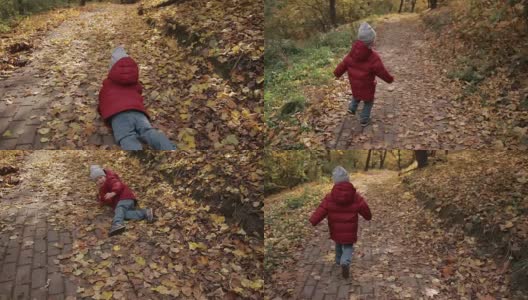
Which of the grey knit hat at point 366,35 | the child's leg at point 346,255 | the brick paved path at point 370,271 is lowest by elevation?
the brick paved path at point 370,271

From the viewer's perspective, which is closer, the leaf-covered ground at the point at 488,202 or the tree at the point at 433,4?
the leaf-covered ground at the point at 488,202

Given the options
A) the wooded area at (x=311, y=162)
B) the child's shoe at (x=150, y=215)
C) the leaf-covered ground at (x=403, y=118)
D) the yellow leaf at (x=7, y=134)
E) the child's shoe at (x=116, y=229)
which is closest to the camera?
the yellow leaf at (x=7, y=134)

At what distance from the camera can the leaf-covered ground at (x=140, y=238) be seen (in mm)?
4387

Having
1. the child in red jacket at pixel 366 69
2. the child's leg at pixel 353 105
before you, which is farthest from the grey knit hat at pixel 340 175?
the child's leg at pixel 353 105

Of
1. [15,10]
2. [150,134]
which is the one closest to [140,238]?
[150,134]

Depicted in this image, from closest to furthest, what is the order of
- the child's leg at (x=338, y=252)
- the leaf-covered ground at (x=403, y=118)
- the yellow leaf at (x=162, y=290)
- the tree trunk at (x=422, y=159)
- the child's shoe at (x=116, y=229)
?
1. the yellow leaf at (x=162, y=290)
2. the leaf-covered ground at (x=403, y=118)
3. the child's shoe at (x=116, y=229)
4. the child's leg at (x=338, y=252)
5. the tree trunk at (x=422, y=159)

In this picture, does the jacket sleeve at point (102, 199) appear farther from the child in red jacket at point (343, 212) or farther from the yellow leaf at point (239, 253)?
the child in red jacket at point (343, 212)

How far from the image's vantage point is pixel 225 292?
14.8 feet

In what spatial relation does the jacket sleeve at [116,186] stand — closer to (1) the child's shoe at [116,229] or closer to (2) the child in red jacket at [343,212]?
(1) the child's shoe at [116,229]

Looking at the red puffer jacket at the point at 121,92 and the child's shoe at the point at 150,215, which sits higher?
the red puffer jacket at the point at 121,92

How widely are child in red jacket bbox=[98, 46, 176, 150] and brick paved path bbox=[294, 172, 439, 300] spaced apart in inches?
103

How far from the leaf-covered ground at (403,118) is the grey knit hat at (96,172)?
8.80 feet

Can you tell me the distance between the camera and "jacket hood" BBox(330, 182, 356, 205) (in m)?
5.09

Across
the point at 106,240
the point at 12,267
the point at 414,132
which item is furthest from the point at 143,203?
the point at 414,132
